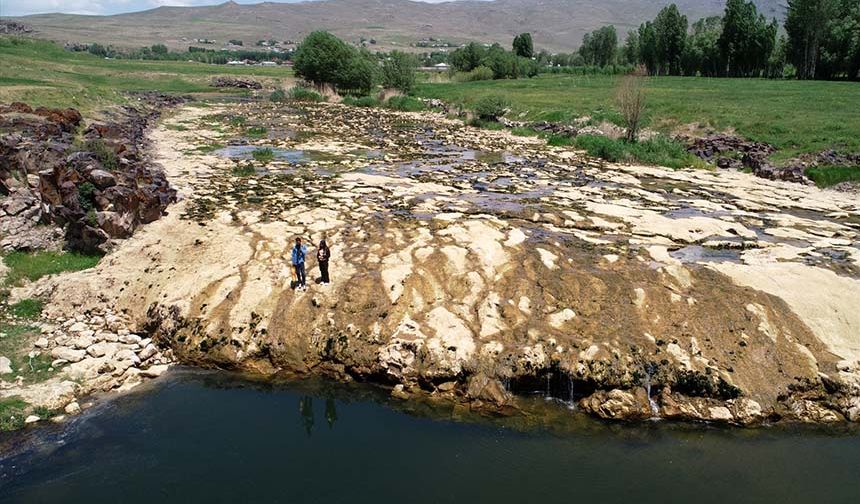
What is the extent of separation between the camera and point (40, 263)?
649 inches

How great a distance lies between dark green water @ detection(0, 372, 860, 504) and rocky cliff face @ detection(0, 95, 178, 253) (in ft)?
25.5

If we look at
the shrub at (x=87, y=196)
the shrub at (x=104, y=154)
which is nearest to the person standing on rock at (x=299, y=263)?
the shrub at (x=87, y=196)

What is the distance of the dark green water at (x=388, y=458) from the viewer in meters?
9.55

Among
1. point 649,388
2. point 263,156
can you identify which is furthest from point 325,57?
point 649,388

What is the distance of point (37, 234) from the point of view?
17.5 m

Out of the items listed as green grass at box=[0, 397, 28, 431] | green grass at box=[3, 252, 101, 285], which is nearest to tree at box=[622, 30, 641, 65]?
green grass at box=[3, 252, 101, 285]

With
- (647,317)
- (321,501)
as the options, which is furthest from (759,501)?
(321,501)

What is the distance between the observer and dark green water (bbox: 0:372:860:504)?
9.55 meters

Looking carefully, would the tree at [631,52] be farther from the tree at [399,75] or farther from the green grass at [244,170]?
the green grass at [244,170]

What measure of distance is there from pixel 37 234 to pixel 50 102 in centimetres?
3141

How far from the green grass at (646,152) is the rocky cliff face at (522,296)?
30.3ft

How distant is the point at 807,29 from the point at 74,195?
282 feet

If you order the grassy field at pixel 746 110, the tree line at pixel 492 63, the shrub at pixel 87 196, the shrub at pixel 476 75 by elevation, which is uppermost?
the tree line at pixel 492 63

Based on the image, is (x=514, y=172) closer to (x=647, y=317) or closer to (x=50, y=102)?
(x=647, y=317)
